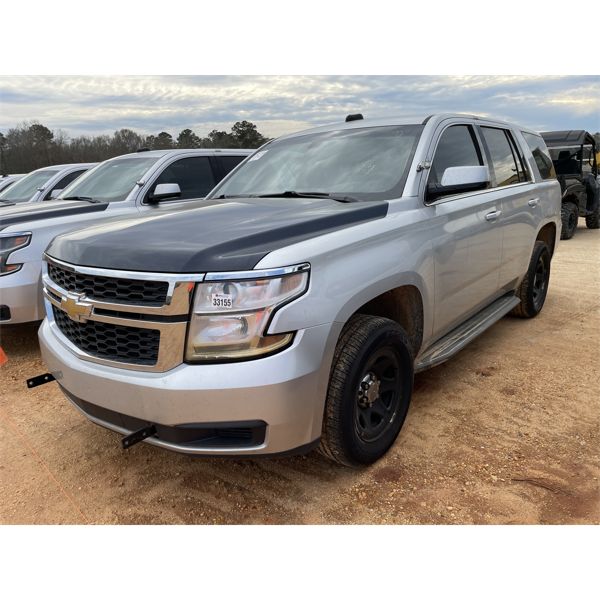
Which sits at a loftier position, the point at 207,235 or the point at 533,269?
the point at 207,235

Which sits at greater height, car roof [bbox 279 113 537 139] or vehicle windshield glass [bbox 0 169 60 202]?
car roof [bbox 279 113 537 139]

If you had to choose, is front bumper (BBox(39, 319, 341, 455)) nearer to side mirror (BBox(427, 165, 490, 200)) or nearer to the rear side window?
side mirror (BBox(427, 165, 490, 200))

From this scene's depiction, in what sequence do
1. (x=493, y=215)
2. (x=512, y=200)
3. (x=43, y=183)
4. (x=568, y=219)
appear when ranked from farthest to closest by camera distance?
(x=568, y=219), (x=43, y=183), (x=512, y=200), (x=493, y=215)

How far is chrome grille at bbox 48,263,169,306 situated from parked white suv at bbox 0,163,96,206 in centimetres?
658

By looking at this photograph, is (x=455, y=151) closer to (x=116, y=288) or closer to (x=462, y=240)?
(x=462, y=240)

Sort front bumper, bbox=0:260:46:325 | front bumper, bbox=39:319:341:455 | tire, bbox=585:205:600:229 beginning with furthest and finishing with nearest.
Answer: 1. tire, bbox=585:205:600:229
2. front bumper, bbox=0:260:46:325
3. front bumper, bbox=39:319:341:455

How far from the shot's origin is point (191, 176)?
21.2 feet

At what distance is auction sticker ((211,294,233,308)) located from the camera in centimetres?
210

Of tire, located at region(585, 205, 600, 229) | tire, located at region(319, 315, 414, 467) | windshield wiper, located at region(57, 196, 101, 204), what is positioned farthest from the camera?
tire, located at region(585, 205, 600, 229)

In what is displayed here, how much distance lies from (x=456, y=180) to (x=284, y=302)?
1546 mm

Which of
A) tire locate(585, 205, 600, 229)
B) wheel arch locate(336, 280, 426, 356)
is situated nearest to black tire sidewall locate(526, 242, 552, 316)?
wheel arch locate(336, 280, 426, 356)

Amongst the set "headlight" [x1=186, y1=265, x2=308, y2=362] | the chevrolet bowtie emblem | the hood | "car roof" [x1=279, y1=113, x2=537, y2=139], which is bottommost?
the hood

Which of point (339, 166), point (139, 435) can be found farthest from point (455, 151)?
point (139, 435)

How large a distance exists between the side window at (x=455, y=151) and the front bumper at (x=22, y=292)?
136 inches
